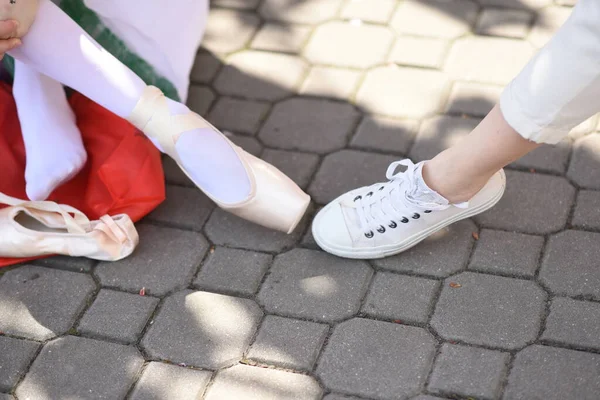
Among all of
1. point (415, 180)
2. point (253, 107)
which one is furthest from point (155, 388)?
point (253, 107)

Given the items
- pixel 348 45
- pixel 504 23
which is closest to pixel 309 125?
pixel 348 45

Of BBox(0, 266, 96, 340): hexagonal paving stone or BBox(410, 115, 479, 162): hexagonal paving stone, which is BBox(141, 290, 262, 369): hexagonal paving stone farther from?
BBox(410, 115, 479, 162): hexagonal paving stone

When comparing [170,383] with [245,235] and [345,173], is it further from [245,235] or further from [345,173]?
[345,173]

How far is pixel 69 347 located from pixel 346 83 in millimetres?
1170

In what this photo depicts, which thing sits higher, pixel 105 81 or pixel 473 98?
pixel 105 81

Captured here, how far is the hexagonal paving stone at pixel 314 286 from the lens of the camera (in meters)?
1.92

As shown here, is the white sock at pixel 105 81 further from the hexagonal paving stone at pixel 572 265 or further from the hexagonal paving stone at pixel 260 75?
the hexagonal paving stone at pixel 572 265

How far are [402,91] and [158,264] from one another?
3.03ft

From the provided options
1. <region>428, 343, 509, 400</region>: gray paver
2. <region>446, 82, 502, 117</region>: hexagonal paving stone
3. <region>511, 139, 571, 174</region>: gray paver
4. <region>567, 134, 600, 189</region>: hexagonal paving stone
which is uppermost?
<region>428, 343, 509, 400</region>: gray paver

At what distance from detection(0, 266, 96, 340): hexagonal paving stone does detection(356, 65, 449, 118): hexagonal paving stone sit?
38.7 inches

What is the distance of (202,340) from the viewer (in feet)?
6.17

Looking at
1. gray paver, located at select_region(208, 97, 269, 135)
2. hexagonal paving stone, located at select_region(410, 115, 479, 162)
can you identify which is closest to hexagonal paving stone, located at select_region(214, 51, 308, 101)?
gray paver, located at select_region(208, 97, 269, 135)

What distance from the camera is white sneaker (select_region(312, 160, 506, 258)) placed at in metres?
1.95

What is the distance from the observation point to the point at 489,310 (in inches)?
73.5
